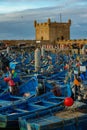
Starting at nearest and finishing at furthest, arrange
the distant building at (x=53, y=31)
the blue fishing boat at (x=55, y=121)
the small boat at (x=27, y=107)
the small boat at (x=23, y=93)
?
1. the blue fishing boat at (x=55, y=121)
2. the small boat at (x=27, y=107)
3. the small boat at (x=23, y=93)
4. the distant building at (x=53, y=31)

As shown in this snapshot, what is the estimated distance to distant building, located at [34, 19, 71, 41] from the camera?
74812mm

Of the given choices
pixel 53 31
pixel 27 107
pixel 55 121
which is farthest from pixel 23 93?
pixel 53 31

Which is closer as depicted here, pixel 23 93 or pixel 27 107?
pixel 27 107

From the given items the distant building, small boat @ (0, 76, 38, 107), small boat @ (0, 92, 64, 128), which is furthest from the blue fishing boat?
the distant building

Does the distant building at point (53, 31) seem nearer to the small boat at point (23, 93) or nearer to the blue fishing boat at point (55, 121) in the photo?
the small boat at point (23, 93)

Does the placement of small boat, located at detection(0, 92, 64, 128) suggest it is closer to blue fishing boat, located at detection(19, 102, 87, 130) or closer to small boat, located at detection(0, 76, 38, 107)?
small boat, located at detection(0, 76, 38, 107)

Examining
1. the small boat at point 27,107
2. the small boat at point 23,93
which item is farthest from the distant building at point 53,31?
the small boat at point 27,107

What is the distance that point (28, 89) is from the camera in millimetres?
18641

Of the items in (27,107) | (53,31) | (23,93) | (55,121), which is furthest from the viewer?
(53,31)

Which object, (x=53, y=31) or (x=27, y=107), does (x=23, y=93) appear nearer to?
(x=27, y=107)

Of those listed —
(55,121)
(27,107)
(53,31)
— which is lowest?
(53,31)

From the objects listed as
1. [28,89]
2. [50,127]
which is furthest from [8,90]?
[50,127]

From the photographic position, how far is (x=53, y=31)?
75.6 meters

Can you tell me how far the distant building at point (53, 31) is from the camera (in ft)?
245
